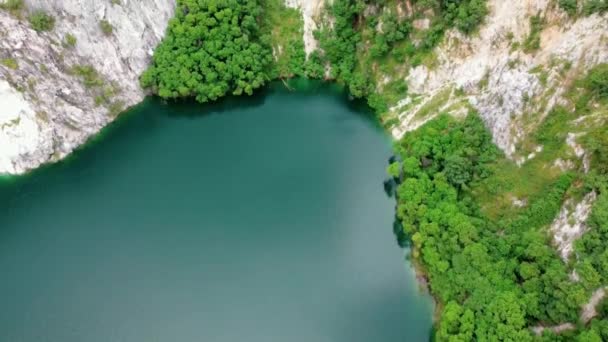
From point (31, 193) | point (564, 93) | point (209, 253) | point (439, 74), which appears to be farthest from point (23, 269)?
point (564, 93)

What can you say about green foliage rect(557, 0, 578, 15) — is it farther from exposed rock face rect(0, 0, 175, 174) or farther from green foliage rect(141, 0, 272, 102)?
exposed rock face rect(0, 0, 175, 174)

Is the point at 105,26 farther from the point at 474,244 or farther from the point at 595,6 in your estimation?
the point at 595,6

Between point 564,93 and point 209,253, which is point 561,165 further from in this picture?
point 209,253

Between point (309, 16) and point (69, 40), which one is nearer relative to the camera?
point (69, 40)

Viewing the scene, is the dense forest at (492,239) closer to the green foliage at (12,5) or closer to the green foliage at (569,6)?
the green foliage at (569,6)

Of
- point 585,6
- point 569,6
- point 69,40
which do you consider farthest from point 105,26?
point 585,6

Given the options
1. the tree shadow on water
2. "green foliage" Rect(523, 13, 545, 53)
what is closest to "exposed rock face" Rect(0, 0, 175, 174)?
the tree shadow on water

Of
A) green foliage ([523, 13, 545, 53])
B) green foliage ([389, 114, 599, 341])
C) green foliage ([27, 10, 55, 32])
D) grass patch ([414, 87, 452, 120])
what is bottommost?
green foliage ([389, 114, 599, 341])
